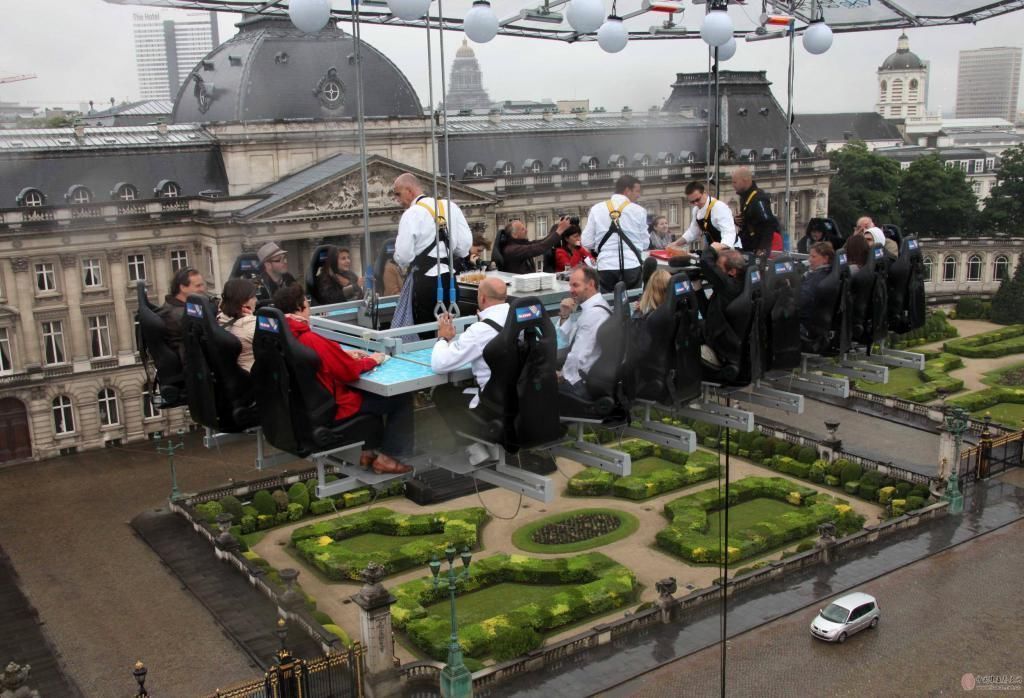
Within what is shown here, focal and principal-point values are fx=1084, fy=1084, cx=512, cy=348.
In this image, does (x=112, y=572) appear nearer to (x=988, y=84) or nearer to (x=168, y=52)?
(x=168, y=52)

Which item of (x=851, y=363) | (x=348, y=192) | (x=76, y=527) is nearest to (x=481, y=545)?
(x=76, y=527)

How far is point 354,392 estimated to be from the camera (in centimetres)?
1342

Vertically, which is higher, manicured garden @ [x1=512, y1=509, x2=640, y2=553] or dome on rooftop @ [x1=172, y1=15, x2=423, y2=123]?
dome on rooftop @ [x1=172, y1=15, x2=423, y2=123]

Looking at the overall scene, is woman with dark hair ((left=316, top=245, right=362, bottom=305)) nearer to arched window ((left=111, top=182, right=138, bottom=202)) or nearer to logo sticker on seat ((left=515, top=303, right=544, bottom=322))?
logo sticker on seat ((left=515, top=303, right=544, bottom=322))

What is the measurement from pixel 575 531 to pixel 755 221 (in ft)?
67.9

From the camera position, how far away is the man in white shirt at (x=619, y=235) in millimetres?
18031

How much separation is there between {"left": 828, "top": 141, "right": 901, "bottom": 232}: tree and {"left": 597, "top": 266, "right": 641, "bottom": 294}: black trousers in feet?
227

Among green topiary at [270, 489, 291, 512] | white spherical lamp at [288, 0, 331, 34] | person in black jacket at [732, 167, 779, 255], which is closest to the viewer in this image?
white spherical lamp at [288, 0, 331, 34]

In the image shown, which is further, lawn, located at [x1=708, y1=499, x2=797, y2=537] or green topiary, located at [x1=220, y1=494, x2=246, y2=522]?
green topiary, located at [x1=220, y1=494, x2=246, y2=522]

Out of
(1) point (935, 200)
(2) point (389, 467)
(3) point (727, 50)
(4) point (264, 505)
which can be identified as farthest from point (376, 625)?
(1) point (935, 200)

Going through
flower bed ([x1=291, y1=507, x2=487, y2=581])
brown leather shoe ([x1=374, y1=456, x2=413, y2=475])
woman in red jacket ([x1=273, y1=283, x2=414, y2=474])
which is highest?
woman in red jacket ([x1=273, y1=283, x2=414, y2=474])

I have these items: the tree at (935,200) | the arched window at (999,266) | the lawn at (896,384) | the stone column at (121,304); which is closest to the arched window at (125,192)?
the stone column at (121,304)

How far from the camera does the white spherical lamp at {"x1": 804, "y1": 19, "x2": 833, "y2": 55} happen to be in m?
→ 22.1

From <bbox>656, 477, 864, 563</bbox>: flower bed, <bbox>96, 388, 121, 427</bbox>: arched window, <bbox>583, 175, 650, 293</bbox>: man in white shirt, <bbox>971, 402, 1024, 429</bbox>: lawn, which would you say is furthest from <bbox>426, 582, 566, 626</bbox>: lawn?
<bbox>971, 402, 1024, 429</bbox>: lawn
